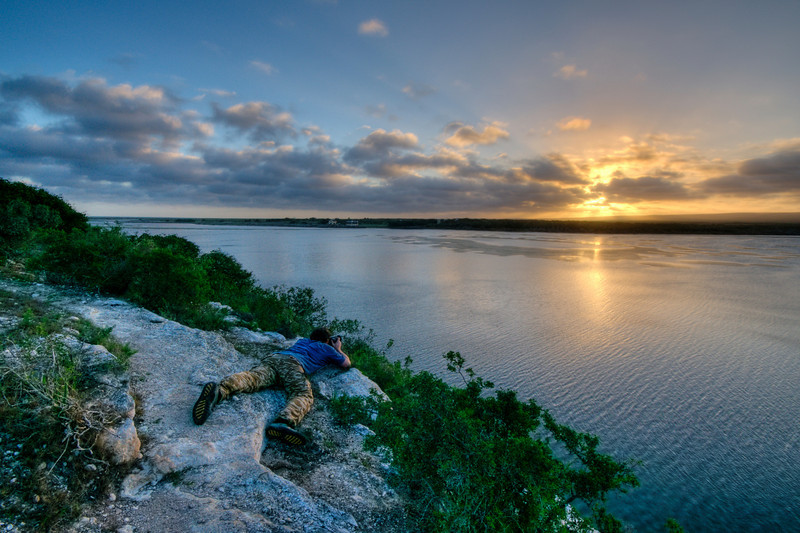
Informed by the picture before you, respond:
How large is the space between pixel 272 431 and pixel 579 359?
34.1ft

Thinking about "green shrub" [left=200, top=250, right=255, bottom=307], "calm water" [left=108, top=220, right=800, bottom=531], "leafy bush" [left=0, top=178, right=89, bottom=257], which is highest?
"leafy bush" [left=0, top=178, right=89, bottom=257]

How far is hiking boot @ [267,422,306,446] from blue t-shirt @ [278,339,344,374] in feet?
6.70

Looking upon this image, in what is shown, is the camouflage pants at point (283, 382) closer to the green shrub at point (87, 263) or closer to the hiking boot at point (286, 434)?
the hiking boot at point (286, 434)

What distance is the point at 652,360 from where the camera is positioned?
455 inches

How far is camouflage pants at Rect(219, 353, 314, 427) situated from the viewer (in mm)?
4980

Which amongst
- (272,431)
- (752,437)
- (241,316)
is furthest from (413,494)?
(241,316)

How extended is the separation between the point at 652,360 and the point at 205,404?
42.3 ft

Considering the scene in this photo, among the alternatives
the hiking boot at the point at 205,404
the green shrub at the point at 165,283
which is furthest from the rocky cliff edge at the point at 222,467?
the green shrub at the point at 165,283

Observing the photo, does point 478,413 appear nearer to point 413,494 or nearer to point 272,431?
point 413,494

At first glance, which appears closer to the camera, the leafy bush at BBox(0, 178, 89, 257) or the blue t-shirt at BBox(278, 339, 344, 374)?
the blue t-shirt at BBox(278, 339, 344, 374)

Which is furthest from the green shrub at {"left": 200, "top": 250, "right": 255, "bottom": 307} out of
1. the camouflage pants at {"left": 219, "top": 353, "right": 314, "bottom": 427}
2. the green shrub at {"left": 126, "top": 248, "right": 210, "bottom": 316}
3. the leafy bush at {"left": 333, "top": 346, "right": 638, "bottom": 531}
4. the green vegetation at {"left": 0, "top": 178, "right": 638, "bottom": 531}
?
the leafy bush at {"left": 333, "top": 346, "right": 638, "bottom": 531}

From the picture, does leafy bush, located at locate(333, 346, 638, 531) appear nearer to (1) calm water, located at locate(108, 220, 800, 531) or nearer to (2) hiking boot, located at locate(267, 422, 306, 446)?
(2) hiking boot, located at locate(267, 422, 306, 446)

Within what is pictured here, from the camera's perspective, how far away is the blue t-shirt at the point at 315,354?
673cm

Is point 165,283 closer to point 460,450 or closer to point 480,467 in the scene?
point 460,450
